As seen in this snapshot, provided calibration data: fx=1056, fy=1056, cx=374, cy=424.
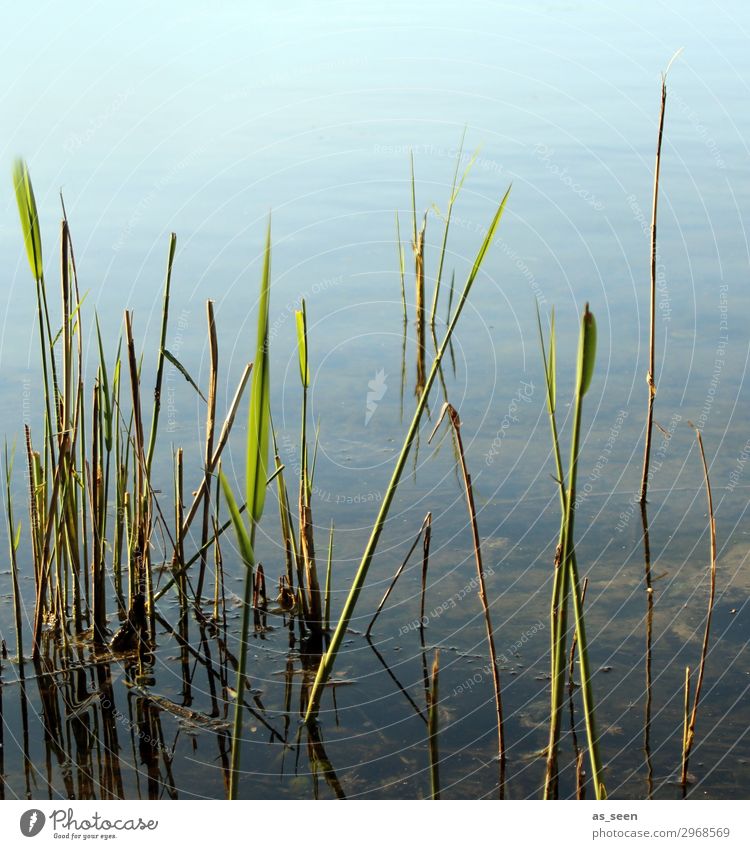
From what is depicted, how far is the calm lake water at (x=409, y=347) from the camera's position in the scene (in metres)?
2.96

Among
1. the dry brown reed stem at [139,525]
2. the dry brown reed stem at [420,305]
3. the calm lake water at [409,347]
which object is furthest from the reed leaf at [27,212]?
the dry brown reed stem at [420,305]

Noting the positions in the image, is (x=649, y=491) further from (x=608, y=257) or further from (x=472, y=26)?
(x=472, y=26)

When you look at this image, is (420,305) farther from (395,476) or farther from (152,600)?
(395,476)

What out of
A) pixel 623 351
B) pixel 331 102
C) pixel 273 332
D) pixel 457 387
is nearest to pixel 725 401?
pixel 623 351

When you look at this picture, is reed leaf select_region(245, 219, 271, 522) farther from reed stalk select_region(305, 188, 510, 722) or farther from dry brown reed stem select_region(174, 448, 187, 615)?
dry brown reed stem select_region(174, 448, 187, 615)

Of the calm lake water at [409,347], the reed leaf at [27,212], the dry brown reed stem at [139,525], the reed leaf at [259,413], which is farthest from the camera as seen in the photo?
the dry brown reed stem at [139,525]

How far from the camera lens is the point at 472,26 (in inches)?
518

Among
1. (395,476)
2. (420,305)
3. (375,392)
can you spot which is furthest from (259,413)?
(420,305)
